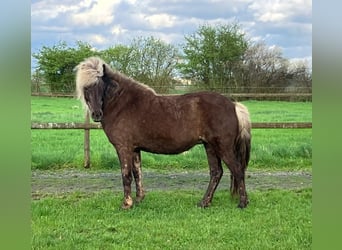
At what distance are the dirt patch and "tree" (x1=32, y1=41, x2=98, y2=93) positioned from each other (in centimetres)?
171

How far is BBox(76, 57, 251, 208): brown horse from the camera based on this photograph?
489cm

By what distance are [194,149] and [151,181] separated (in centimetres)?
162

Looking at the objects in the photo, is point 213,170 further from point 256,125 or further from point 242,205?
point 256,125

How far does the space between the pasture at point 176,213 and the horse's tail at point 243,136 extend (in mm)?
560

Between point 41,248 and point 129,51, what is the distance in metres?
4.79

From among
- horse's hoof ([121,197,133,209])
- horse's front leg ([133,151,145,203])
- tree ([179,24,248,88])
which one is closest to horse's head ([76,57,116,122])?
horse's front leg ([133,151,145,203])

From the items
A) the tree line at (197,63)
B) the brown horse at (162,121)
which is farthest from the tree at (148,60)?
the brown horse at (162,121)

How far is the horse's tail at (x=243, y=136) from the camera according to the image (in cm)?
498

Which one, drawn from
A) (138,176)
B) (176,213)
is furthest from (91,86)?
(176,213)

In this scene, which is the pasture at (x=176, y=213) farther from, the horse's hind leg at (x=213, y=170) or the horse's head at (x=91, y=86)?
the horse's head at (x=91, y=86)

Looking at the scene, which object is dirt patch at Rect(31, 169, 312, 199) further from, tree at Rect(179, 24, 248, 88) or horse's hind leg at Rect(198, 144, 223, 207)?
tree at Rect(179, 24, 248, 88)

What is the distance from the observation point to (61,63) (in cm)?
730
